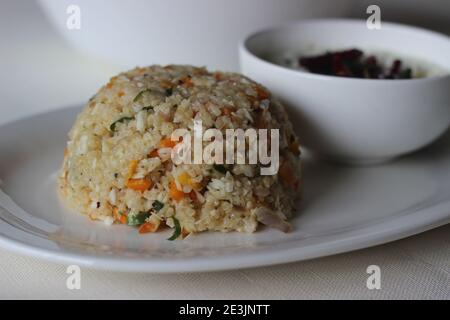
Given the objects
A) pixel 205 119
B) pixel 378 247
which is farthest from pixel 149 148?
pixel 378 247

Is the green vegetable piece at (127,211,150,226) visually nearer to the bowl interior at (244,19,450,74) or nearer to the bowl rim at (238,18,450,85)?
the bowl rim at (238,18,450,85)

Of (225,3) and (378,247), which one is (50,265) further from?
(225,3)

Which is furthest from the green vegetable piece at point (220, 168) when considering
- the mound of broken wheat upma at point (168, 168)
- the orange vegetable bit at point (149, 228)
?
the orange vegetable bit at point (149, 228)

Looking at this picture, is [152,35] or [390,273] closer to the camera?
[390,273]

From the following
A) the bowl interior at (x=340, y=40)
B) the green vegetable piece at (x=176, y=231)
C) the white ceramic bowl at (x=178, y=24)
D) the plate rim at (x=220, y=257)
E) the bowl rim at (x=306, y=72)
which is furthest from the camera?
the white ceramic bowl at (x=178, y=24)

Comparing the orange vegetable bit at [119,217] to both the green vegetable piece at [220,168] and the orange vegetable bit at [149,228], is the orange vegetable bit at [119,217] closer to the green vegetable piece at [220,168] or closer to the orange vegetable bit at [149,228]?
the orange vegetable bit at [149,228]

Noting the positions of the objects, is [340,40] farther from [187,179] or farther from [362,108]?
[187,179]

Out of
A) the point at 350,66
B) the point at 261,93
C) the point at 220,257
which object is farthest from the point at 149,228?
the point at 350,66
